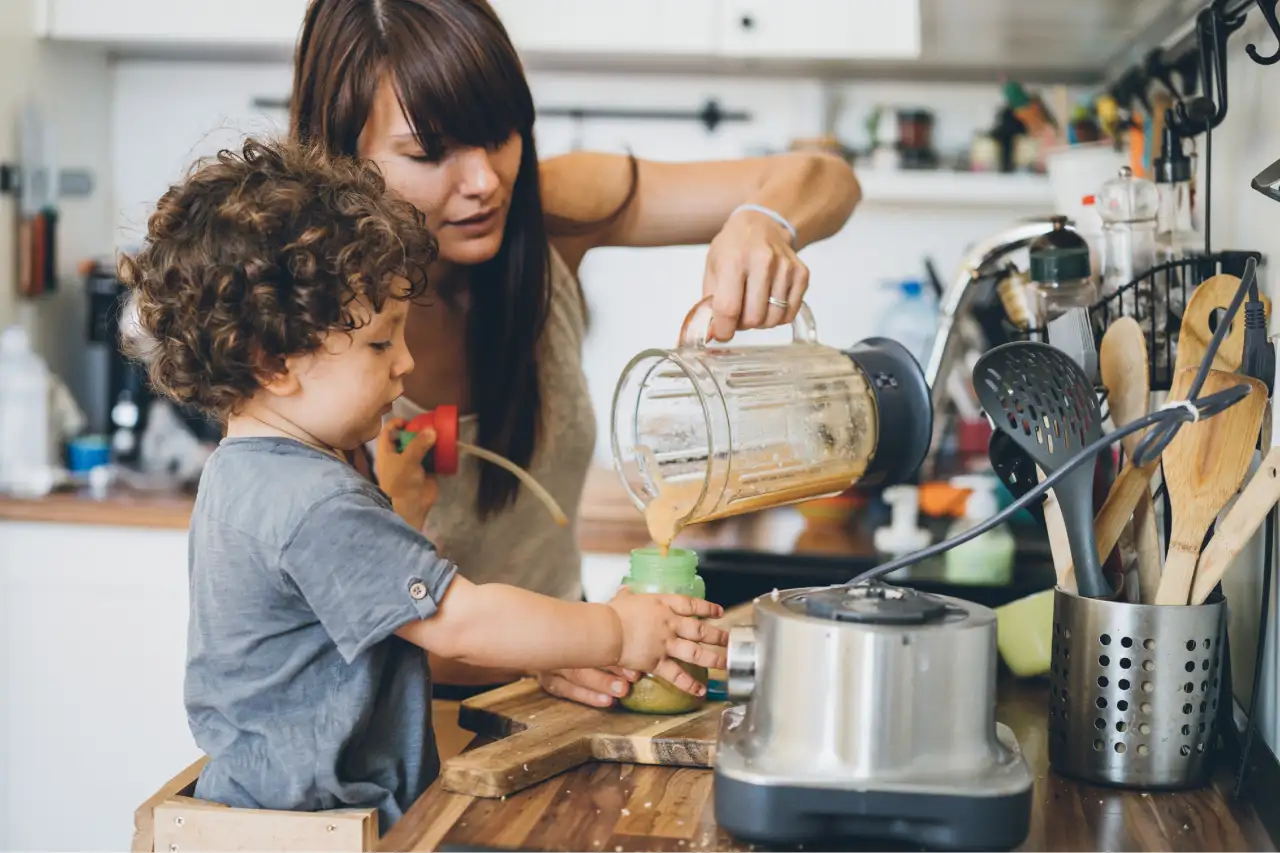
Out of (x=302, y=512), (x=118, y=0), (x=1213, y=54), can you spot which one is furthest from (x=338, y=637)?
(x=118, y=0)

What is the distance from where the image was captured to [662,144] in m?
2.74

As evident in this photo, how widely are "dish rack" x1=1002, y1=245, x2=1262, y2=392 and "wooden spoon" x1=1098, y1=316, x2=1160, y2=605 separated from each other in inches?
2.1

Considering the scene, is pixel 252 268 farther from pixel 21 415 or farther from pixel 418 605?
pixel 21 415

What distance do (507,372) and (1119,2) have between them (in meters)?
1.15

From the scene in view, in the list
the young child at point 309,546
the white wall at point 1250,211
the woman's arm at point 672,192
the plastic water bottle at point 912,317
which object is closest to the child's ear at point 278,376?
the young child at point 309,546

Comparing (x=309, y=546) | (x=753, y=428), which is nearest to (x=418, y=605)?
(x=309, y=546)

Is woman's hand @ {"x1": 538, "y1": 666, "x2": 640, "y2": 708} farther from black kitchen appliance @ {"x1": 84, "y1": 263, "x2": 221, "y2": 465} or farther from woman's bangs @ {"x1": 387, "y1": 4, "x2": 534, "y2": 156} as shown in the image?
black kitchen appliance @ {"x1": 84, "y1": 263, "x2": 221, "y2": 465}

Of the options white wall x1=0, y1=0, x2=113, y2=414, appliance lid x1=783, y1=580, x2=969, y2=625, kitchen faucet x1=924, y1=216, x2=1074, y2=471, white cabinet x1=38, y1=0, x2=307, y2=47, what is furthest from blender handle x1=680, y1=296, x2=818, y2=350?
white wall x1=0, y1=0, x2=113, y2=414

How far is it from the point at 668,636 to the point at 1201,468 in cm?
40

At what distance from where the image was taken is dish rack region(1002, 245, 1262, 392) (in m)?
1.05

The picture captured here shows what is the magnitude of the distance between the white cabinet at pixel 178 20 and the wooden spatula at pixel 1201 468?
1932 millimetres

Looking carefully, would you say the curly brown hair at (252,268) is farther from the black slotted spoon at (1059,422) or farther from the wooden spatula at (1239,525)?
the wooden spatula at (1239,525)

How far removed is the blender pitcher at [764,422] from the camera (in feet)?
3.41

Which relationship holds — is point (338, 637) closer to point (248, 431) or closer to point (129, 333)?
point (248, 431)
